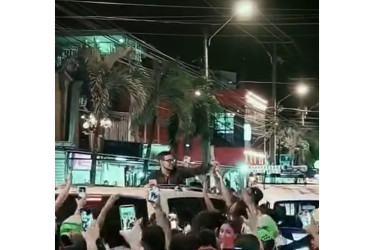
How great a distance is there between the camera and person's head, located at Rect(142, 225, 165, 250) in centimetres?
214

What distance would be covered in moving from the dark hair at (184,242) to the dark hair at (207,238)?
2 cm

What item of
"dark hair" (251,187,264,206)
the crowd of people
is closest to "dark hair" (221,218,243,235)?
the crowd of people

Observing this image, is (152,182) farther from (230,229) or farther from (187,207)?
(230,229)

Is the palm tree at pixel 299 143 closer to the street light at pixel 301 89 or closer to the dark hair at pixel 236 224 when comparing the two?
the street light at pixel 301 89

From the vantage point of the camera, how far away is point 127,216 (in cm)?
213

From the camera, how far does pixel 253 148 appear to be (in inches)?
83.9

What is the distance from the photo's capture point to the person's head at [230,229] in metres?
2.13

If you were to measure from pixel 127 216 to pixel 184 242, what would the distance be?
0.87 feet

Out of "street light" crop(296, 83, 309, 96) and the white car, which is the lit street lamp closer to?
"street light" crop(296, 83, 309, 96)

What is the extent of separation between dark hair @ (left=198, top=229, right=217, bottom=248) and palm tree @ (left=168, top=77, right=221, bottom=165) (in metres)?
0.29

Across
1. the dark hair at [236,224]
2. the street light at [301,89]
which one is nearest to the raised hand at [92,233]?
the dark hair at [236,224]
